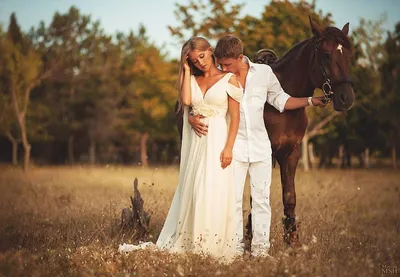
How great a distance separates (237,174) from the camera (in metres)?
5.57

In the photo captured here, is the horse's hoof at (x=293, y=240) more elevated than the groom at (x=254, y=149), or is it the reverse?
the groom at (x=254, y=149)

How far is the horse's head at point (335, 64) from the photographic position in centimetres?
536

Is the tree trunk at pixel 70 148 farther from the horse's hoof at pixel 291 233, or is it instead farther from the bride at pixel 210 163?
the bride at pixel 210 163

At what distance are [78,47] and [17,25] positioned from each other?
204 inches

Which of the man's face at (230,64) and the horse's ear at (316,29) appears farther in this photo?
the horse's ear at (316,29)

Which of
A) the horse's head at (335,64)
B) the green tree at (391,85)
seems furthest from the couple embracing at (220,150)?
the green tree at (391,85)

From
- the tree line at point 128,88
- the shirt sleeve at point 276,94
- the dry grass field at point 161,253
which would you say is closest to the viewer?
the dry grass field at point 161,253

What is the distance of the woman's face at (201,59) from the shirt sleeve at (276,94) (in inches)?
33.1

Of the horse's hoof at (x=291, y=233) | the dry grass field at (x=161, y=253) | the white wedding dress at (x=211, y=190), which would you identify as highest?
the white wedding dress at (x=211, y=190)

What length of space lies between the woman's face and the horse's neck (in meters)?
1.25

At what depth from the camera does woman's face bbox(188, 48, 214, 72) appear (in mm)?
5156

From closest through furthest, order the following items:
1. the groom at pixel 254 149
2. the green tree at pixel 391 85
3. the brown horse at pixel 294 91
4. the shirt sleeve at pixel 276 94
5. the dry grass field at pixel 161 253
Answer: the dry grass field at pixel 161 253 < the groom at pixel 254 149 < the brown horse at pixel 294 91 < the shirt sleeve at pixel 276 94 < the green tree at pixel 391 85

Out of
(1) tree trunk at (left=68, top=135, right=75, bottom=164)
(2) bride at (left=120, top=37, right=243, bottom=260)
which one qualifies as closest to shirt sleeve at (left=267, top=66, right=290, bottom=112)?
(2) bride at (left=120, top=37, right=243, bottom=260)

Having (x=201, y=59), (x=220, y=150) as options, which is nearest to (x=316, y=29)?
(x=201, y=59)
